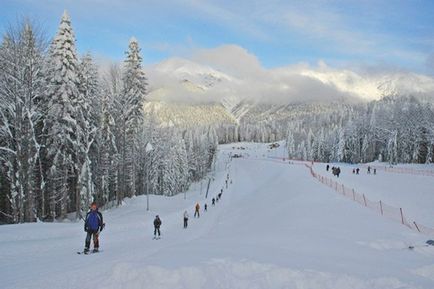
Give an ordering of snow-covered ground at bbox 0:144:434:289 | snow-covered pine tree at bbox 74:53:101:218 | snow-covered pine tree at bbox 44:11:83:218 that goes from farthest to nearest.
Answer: snow-covered pine tree at bbox 74:53:101:218 → snow-covered pine tree at bbox 44:11:83:218 → snow-covered ground at bbox 0:144:434:289

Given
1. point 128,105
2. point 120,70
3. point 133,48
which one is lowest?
point 128,105

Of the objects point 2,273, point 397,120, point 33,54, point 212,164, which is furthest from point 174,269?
point 212,164

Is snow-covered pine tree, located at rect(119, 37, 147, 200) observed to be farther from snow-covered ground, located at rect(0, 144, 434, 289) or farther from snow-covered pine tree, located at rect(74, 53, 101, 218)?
snow-covered ground, located at rect(0, 144, 434, 289)

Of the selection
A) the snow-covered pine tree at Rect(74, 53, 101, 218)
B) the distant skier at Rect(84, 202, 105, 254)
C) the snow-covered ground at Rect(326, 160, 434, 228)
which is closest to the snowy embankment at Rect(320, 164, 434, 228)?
the snow-covered ground at Rect(326, 160, 434, 228)

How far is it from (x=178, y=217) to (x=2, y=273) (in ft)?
85.4

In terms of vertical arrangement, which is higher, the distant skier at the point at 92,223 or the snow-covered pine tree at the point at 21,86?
the snow-covered pine tree at the point at 21,86

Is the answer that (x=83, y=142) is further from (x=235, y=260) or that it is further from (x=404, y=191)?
(x=404, y=191)

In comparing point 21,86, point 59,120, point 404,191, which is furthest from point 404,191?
point 21,86

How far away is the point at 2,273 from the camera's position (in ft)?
38.8

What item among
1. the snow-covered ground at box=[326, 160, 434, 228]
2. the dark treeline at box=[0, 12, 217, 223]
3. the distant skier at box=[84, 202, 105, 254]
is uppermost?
the dark treeline at box=[0, 12, 217, 223]

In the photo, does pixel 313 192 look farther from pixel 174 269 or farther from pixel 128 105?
pixel 174 269

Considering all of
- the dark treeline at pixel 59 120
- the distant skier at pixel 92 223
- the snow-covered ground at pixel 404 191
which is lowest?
the snow-covered ground at pixel 404 191

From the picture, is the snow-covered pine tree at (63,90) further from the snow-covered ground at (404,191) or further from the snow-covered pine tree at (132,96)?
the snow-covered ground at (404,191)

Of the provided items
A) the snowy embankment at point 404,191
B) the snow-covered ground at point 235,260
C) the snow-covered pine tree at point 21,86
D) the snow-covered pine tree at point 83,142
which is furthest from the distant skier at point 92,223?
the snowy embankment at point 404,191
